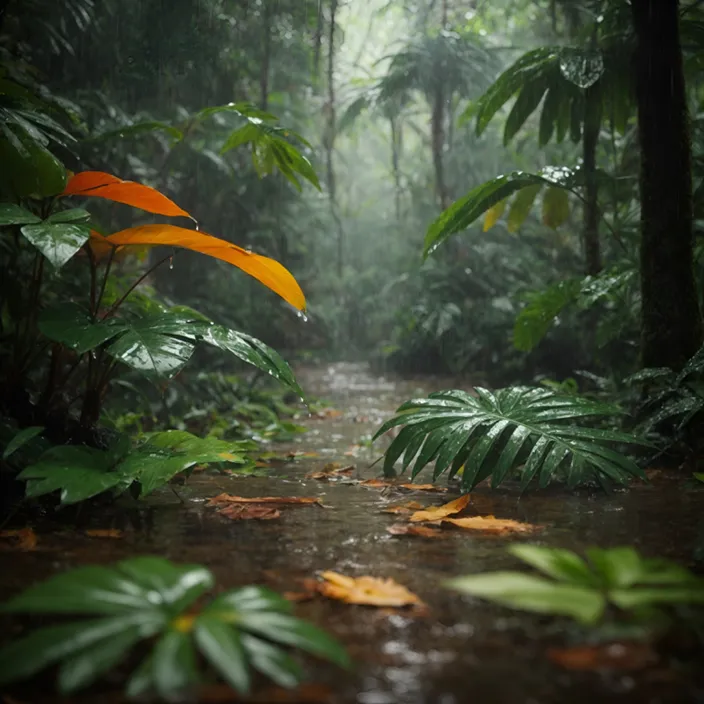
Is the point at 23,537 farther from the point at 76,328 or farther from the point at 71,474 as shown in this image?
the point at 76,328

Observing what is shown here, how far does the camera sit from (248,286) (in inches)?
348

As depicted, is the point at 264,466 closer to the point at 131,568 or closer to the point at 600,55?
the point at 131,568

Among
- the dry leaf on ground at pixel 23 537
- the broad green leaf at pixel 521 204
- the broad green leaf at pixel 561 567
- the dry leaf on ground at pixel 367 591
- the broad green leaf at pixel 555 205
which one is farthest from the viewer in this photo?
the broad green leaf at pixel 555 205

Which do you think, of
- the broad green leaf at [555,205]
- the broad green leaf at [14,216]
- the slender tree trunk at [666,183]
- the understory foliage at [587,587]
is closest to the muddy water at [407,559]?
the understory foliage at [587,587]

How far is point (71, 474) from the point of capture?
202cm

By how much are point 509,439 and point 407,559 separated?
99 cm

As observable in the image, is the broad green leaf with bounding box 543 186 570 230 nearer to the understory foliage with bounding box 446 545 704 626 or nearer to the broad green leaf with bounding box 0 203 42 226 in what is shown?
the broad green leaf with bounding box 0 203 42 226

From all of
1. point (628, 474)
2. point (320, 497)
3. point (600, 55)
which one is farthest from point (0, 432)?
point (600, 55)

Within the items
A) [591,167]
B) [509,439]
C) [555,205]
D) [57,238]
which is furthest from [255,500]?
[591,167]

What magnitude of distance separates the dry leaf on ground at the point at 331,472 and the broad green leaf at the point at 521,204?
2.25 metres

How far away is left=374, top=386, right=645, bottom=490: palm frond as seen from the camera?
8.24ft

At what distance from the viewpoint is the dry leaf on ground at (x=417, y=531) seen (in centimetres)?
208

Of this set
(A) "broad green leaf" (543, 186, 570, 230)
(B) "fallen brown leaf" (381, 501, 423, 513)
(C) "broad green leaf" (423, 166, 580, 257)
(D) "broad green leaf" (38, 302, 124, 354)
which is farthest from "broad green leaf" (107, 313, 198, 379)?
(A) "broad green leaf" (543, 186, 570, 230)

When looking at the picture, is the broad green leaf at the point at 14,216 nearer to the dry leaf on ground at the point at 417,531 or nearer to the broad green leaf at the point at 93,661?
the broad green leaf at the point at 93,661
